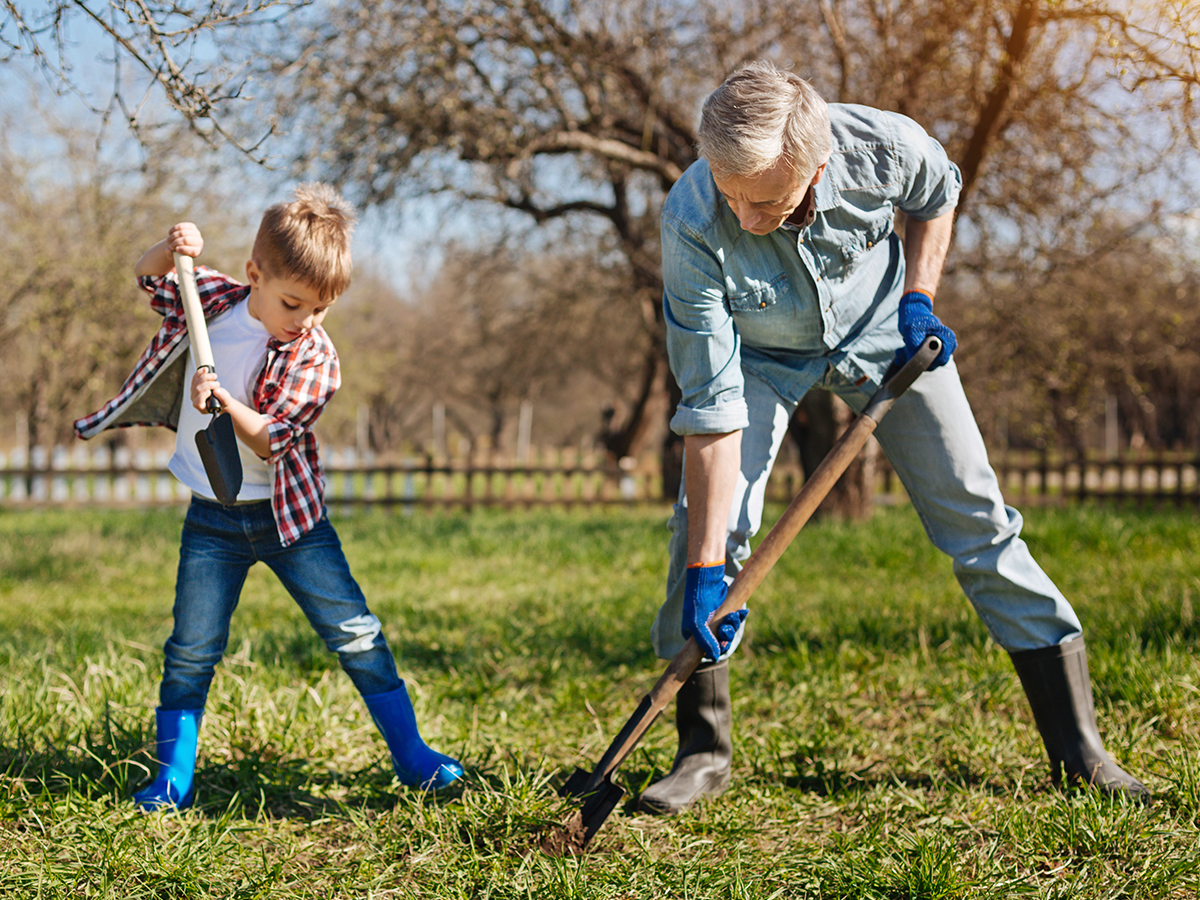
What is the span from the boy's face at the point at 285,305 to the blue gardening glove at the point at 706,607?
1096mm

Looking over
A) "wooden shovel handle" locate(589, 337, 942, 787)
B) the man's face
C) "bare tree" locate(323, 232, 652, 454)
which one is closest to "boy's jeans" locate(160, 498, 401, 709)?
"wooden shovel handle" locate(589, 337, 942, 787)

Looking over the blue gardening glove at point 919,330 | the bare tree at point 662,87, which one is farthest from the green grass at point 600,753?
the bare tree at point 662,87

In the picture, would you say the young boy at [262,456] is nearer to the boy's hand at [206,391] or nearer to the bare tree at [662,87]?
the boy's hand at [206,391]

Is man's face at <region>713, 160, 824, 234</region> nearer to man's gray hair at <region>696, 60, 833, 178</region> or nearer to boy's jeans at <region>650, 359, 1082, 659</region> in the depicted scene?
man's gray hair at <region>696, 60, 833, 178</region>

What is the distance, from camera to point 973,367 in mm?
9234

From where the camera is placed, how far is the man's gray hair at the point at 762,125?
6.14 ft

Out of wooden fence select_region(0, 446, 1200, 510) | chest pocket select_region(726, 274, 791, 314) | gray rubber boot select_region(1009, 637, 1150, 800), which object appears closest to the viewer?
chest pocket select_region(726, 274, 791, 314)

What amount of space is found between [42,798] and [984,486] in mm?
2448

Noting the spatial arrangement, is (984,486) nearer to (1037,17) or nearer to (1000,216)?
(1037,17)

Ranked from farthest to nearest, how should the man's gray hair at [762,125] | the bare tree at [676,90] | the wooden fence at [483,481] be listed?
the wooden fence at [483,481] < the bare tree at [676,90] < the man's gray hair at [762,125]

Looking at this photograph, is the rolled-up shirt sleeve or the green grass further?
the rolled-up shirt sleeve

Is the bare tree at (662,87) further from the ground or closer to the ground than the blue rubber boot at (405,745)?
further from the ground

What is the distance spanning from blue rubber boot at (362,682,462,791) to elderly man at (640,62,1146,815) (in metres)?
0.56

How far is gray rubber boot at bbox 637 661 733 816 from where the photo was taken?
8.11ft
